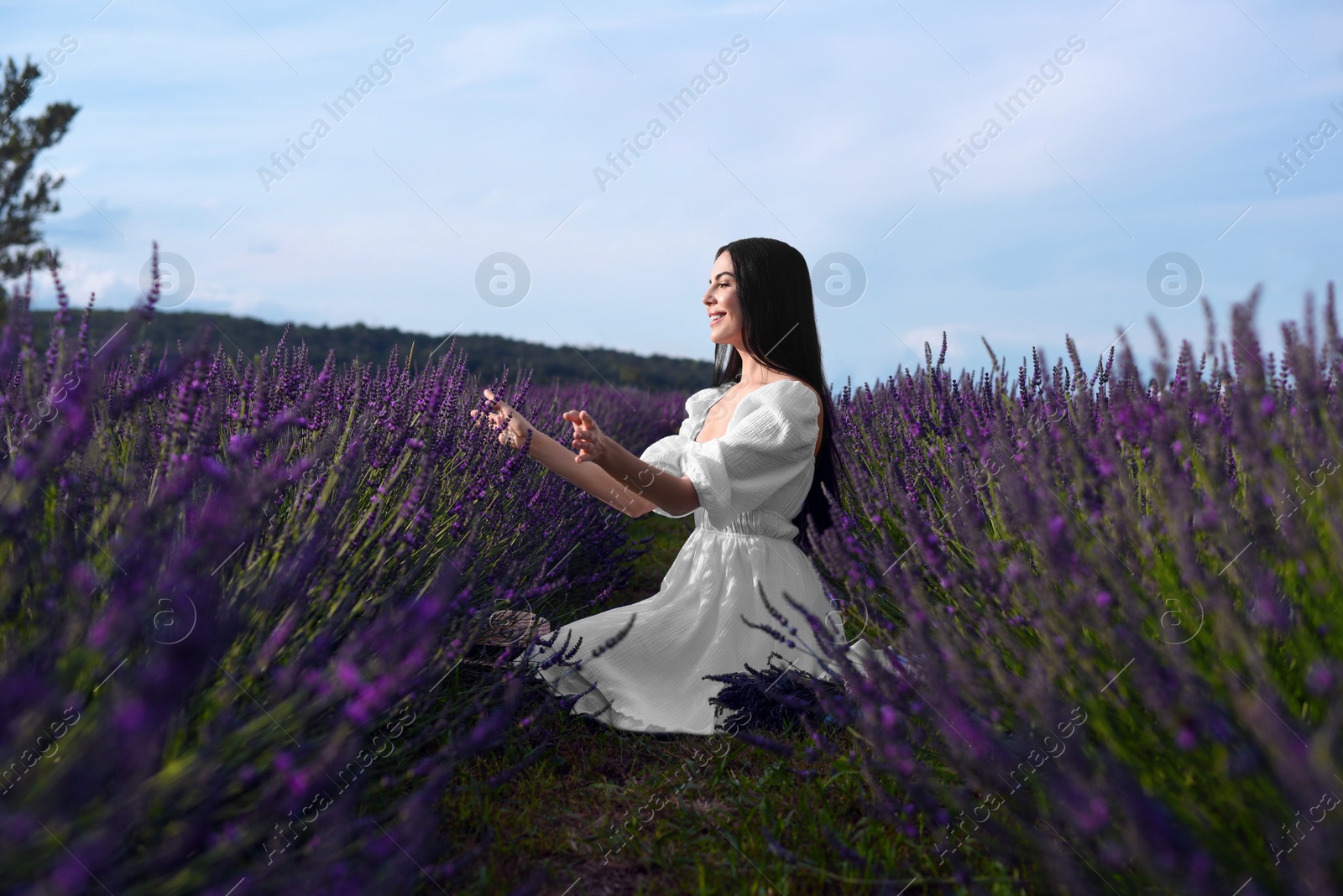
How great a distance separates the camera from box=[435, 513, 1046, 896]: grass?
156cm

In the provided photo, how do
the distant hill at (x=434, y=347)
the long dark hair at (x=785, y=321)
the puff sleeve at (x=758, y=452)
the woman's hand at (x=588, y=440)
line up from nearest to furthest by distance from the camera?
the woman's hand at (x=588, y=440) → the puff sleeve at (x=758, y=452) → the long dark hair at (x=785, y=321) → the distant hill at (x=434, y=347)

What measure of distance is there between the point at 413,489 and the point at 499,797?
0.73 m

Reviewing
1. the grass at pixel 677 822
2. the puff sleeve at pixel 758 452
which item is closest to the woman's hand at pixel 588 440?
the puff sleeve at pixel 758 452

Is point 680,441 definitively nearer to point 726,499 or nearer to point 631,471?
point 726,499

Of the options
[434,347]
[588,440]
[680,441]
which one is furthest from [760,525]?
[434,347]

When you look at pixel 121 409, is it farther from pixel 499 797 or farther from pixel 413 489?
pixel 499 797

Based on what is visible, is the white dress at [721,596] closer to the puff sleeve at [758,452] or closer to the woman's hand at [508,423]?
the puff sleeve at [758,452]

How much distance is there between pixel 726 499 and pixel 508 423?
70cm

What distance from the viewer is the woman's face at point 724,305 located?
2820 mm

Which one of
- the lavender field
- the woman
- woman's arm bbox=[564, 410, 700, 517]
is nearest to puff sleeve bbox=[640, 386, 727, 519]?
the woman

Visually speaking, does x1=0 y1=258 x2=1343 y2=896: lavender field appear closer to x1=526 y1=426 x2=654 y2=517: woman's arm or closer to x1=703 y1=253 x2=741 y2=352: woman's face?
x1=526 y1=426 x2=654 y2=517: woman's arm

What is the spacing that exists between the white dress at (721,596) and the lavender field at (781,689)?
0.69 feet

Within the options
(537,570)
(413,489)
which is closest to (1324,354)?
(413,489)

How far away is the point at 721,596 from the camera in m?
2.56
